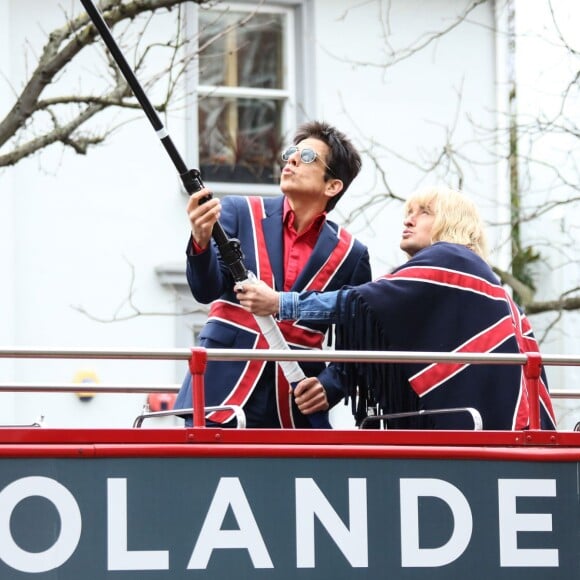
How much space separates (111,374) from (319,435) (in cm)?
831

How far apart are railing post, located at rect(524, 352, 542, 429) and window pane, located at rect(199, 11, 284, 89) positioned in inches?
337

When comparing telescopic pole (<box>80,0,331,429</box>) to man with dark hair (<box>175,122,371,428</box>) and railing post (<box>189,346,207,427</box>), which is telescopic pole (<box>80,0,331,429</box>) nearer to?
man with dark hair (<box>175,122,371,428</box>)

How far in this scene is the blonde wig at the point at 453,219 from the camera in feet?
20.4

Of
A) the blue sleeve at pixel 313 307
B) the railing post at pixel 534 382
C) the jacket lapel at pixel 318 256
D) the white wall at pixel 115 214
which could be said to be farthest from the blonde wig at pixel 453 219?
the white wall at pixel 115 214

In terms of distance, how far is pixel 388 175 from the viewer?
1466 cm

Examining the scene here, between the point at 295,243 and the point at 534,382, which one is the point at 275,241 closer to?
the point at 295,243

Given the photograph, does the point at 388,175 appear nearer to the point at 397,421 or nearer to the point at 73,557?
the point at 397,421

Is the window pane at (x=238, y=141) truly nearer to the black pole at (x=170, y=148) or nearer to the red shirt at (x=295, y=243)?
the red shirt at (x=295, y=243)

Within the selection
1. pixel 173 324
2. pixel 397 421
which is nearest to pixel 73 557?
pixel 397 421

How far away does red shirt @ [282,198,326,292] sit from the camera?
639 cm

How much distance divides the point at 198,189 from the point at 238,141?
8502mm

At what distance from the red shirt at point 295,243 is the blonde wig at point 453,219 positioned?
1.23 ft

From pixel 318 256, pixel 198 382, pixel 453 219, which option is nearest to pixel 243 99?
pixel 318 256

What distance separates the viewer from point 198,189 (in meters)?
5.88
